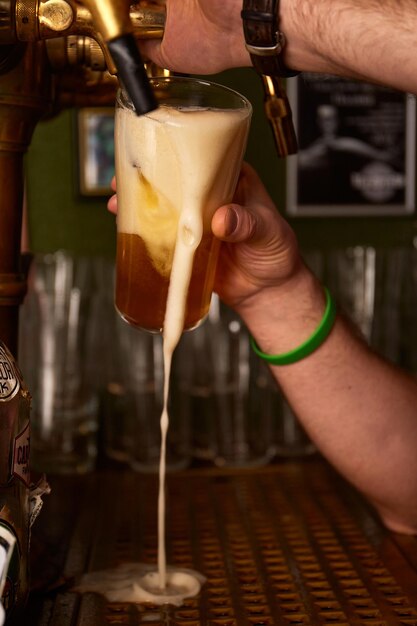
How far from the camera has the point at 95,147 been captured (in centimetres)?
250

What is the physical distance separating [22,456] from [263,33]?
0.58m

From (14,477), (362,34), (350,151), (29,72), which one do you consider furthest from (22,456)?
(350,151)

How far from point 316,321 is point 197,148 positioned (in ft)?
1.77

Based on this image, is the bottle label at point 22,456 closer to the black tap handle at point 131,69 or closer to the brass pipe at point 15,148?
the brass pipe at point 15,148

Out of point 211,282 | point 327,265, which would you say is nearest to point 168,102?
point 211,282

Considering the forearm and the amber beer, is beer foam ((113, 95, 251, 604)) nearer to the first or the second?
the amber beer

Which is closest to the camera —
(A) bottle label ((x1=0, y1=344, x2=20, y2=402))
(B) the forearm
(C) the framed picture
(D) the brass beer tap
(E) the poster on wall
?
(A) bottle label ((x1=0, y1=344, x2=20, y2=402))

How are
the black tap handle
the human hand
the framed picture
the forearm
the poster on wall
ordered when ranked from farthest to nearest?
the poster on wall, the framed picture, the forearm, the human hand, the black tap handle

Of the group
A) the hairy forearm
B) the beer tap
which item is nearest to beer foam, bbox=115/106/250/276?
the hairy forearm

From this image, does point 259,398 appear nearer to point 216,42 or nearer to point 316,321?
point 316,321

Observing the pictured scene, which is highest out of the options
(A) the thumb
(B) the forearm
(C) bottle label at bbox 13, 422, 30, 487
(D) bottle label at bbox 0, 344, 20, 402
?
(A) the thumb

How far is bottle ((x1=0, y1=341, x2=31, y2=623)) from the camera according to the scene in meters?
0.98

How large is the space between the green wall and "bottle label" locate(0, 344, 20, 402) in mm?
1564

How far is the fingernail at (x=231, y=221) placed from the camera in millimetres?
1153
